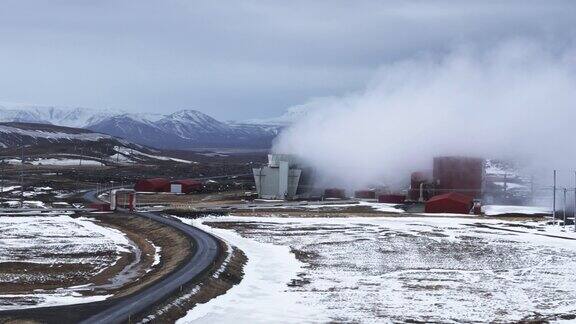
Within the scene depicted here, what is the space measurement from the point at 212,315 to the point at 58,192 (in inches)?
4823

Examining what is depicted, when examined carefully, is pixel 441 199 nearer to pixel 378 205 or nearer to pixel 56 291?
pixel 378 205

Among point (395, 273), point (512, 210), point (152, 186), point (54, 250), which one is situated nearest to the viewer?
point (395, 273)

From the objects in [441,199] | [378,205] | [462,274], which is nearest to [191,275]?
[462,274]

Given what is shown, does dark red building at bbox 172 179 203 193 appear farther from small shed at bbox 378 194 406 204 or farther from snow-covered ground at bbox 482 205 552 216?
snow-covered ground at bbox 482 205 552 216

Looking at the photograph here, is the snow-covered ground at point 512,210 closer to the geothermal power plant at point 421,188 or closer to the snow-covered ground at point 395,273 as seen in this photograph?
the geothermal power plant at point 421,188

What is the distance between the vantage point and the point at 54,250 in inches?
2721

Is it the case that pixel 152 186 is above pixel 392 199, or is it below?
above

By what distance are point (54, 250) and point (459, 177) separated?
86.8m

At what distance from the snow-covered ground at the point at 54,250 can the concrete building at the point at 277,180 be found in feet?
174

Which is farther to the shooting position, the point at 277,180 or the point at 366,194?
the point at 366,194

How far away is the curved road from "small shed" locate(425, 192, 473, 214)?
Answer: 5358cm

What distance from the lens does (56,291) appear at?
149 ft

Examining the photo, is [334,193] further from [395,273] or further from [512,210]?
[395,273]

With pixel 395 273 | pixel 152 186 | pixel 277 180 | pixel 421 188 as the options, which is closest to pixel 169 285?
pixel 395 273
